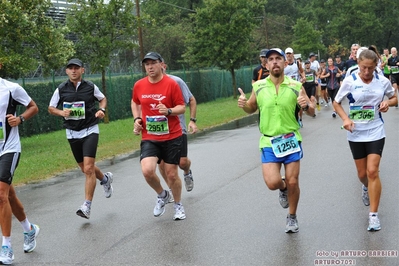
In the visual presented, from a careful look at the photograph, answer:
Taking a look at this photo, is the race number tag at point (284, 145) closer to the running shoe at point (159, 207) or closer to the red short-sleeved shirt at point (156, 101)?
the red short-sleeved shirt at point (156, 101)

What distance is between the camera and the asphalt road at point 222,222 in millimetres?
6578

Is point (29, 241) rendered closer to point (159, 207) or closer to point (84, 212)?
point (84, 212)

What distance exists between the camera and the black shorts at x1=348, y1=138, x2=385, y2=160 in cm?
751

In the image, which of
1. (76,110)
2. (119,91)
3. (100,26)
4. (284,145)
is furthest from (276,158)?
(119,91)

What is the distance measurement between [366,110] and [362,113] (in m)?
0.05

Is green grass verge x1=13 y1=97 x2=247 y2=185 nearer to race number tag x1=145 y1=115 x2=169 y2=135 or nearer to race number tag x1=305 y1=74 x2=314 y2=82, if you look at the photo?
race number tag x1=305 y1=74 x2=314 y2=82

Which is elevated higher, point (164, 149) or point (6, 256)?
point (164, 149)

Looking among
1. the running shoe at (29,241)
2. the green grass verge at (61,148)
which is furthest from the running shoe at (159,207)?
the green grass verge at (61,148)

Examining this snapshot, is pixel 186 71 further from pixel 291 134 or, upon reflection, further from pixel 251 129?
pixel 291 134

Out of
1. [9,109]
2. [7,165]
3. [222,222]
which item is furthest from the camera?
[222,222]

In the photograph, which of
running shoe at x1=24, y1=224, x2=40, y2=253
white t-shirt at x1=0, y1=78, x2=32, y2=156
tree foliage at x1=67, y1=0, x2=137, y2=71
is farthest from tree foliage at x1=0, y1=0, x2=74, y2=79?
running shoe at x1=24, y1=224, x2=40, y2=253

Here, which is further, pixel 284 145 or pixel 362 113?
pixel 362 113

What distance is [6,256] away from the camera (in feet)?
22.2

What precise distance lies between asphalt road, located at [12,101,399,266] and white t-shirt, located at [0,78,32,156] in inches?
42.8
